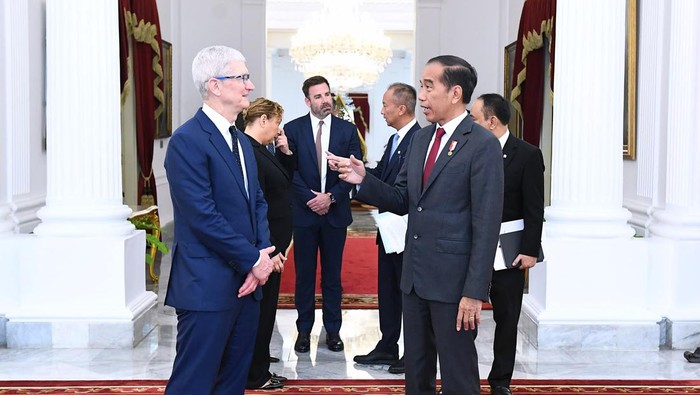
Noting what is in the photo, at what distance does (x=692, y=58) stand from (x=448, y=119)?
3.06 meters

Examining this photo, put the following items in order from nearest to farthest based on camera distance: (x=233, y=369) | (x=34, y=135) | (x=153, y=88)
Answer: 1. (x=233, y=369)
2. (x=34, y=135)
3. (x=153, y=88)

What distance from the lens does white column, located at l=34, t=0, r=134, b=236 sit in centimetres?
525

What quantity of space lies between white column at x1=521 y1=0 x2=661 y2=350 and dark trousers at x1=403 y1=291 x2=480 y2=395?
2.11m

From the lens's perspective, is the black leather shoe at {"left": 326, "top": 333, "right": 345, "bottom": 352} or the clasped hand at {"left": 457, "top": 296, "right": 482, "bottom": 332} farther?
the black leather shoe at {"left": 326, "top": 333, "right": 345, "bottom": 352}

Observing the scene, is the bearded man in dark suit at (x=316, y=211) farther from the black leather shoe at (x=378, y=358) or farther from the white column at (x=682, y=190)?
the white column at (x=682, y=190)

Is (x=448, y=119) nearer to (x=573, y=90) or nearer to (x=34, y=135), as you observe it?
(x=573, y=90)

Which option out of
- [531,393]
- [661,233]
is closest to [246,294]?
[531,393]

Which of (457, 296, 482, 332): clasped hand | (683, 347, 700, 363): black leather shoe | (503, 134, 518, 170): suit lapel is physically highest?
(503, 134, 518, 170): suit lapel

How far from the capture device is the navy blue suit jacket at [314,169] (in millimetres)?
5312

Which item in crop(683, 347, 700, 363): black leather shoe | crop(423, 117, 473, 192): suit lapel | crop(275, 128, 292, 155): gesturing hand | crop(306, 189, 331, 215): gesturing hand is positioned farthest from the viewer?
crop(306, 189, 331, 215): gesturing hand

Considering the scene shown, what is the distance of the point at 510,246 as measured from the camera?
13.5 feet

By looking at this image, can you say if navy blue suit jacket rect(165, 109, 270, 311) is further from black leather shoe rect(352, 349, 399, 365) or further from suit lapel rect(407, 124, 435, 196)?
black leather shoe rect(352, 349, 399, 365)

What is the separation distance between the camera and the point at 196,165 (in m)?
2.96

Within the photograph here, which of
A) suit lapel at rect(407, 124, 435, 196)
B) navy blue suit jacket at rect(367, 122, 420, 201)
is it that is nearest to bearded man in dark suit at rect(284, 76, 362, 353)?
navy blue suit jacket at rect(367, 122, 420, 201)
